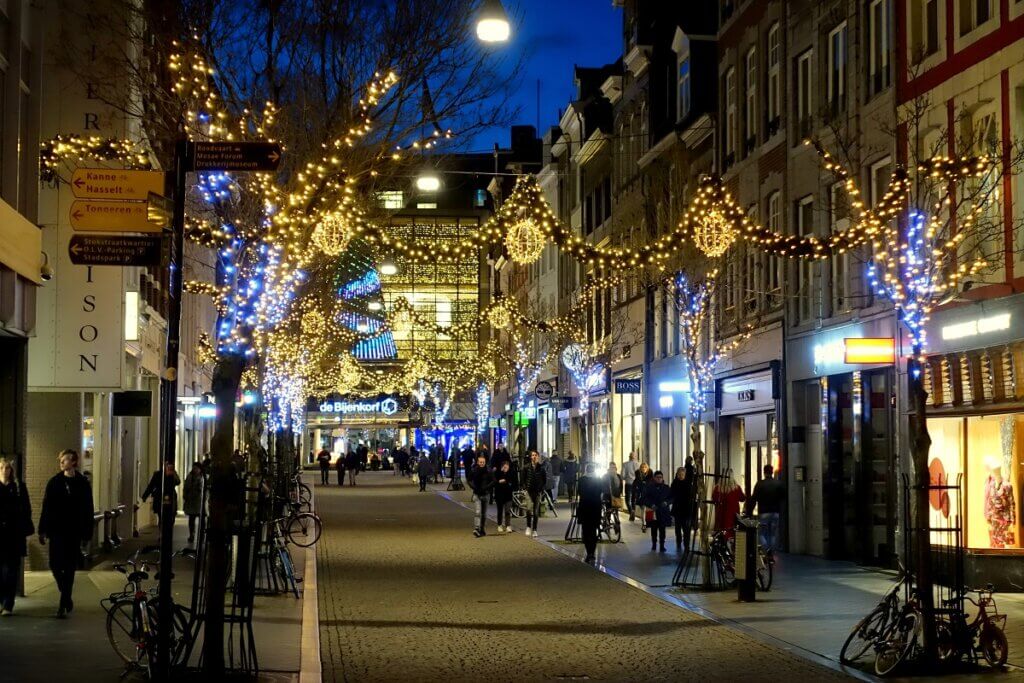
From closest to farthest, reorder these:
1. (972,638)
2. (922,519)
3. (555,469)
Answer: (972,638), (922,519), (555,469)

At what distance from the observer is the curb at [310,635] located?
13.4 metres

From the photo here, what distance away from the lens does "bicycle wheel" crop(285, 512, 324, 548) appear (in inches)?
1152

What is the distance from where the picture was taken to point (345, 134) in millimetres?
19469

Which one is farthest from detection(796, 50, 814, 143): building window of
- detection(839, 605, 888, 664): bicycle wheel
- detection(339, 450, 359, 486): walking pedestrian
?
detection(339, 450, 359, 486): walking pedestrian

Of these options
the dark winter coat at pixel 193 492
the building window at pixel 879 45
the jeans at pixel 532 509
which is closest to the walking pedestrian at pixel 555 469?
the jeans at pixel 532 509

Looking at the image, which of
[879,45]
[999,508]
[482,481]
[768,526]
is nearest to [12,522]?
[768,526]

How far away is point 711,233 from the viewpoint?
23.3m

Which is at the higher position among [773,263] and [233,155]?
[773,263]

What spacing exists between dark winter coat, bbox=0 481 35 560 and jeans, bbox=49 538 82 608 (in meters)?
0.35

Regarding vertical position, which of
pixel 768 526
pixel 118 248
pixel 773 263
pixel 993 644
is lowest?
pixel 993 644

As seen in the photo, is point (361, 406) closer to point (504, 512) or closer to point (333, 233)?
point (504, 512)

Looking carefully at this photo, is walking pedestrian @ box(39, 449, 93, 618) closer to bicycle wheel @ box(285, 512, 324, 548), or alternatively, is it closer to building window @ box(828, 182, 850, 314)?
bicycle wheel @ box(285, 512, 324, 548)

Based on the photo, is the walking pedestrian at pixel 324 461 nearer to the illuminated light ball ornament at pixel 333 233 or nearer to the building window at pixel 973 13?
the illuminated light ball ornament at pixel 333 233

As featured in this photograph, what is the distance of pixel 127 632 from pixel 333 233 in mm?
12689
